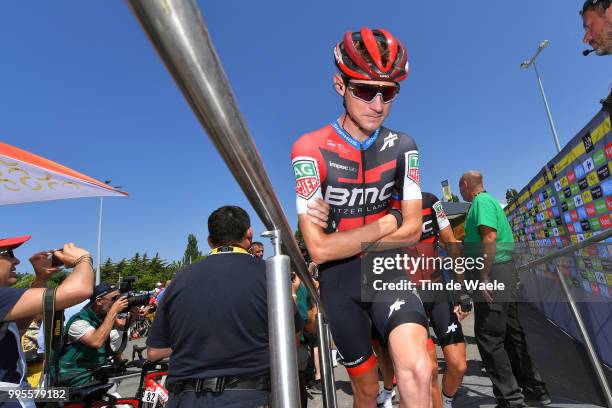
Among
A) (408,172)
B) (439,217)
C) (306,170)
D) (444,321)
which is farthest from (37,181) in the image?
(439,217)

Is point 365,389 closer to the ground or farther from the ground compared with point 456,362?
farther from the ground

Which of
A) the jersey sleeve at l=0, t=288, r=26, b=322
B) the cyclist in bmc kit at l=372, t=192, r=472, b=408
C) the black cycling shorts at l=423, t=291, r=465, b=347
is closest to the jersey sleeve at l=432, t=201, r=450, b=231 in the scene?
the cyclist in bmc kit at l=372, t=192, r=472, b=408

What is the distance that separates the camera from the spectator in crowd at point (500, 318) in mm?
3799

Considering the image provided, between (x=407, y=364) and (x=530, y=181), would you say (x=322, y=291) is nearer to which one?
(x=407, y=364)

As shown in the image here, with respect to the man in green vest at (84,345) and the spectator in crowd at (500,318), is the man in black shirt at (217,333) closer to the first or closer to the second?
the man in green vest at (84,345)

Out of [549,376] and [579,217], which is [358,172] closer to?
[549,376]

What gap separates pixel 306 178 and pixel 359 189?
1.16 feet

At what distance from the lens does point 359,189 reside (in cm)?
214

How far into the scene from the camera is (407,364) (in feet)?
5.62

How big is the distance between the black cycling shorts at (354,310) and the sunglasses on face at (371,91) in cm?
97

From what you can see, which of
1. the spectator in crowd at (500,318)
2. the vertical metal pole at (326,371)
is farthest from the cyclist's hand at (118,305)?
the spectator in crowd at (500,318)

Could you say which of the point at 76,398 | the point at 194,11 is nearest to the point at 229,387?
the point at 76,398

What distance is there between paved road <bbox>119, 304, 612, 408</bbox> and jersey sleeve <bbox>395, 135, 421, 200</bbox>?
103 inches

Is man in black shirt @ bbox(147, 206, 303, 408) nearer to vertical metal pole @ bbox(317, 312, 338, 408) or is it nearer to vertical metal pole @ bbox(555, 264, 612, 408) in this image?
vertical metal pole @ bbox(317, 312, 338, 408)
